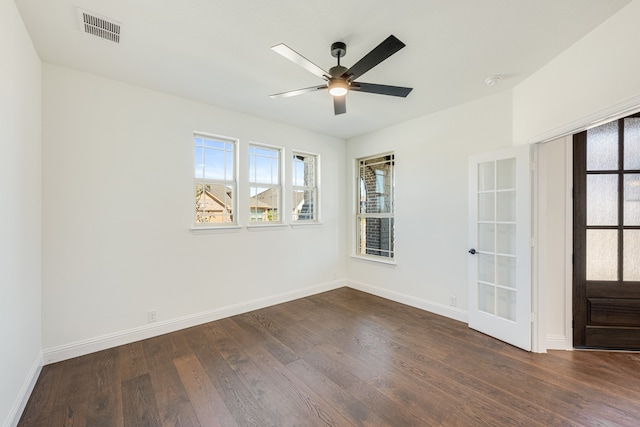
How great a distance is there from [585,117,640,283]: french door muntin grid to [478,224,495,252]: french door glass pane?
0.81 m

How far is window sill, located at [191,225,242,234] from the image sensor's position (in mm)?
3295

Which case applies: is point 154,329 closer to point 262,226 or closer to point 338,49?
point 262,226

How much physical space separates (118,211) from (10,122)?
1.19m

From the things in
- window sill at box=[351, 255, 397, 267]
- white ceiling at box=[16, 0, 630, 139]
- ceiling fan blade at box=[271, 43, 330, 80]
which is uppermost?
white ceiling at box=[16, 0, 630, 139]

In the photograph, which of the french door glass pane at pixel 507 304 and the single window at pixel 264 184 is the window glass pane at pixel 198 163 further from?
the french door glass pane at pixel 507 304

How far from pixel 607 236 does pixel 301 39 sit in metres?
3.50

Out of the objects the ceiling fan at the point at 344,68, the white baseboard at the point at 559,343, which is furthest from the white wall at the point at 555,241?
the ceiling fan at the point at 344,68

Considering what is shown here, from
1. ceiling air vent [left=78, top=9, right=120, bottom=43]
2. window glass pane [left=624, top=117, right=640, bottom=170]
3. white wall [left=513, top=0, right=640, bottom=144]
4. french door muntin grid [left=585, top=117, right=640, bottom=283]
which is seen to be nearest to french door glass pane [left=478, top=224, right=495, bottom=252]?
french door muntin grid [left=585, top=117, right=640, bottom=283]

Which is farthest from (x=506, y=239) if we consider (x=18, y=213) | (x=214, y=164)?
(x=18, y=213)

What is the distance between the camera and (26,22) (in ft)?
6.37

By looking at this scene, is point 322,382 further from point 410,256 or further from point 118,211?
point 118,211

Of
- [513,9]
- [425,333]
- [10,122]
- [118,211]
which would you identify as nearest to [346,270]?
[425,333]

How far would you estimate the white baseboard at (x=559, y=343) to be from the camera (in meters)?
2.66

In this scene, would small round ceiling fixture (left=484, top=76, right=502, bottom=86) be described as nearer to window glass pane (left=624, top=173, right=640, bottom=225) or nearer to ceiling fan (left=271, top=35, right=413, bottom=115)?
ceiling fan (left=271, top=35, right=413, bottom=115)
